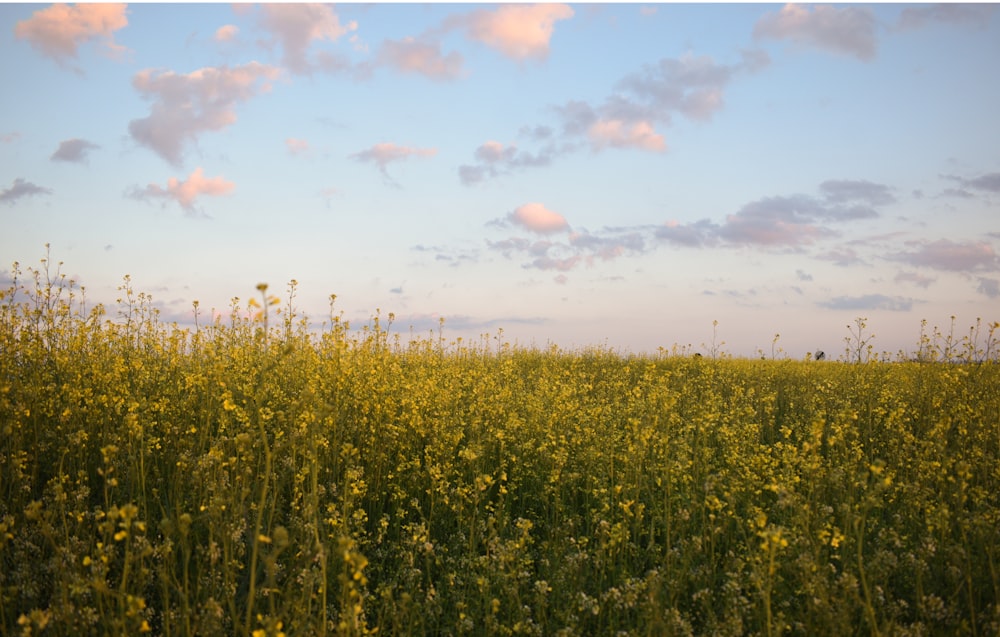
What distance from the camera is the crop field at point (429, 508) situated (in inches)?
136

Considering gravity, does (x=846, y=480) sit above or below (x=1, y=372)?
below

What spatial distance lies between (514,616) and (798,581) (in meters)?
1.91

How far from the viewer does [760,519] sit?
128 inches

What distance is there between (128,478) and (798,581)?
4.99 meters

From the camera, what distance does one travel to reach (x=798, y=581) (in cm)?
404

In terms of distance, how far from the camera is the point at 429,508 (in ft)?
17.6

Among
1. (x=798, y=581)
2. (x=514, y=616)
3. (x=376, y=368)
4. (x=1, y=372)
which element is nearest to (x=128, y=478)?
(x=1, y=372)

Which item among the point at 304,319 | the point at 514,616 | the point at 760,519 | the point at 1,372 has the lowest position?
the point at 514,616

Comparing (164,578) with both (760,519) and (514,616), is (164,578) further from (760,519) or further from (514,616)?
(760,519)

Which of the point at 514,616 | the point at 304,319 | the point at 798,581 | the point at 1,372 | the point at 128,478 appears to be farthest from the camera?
the point at 304,319

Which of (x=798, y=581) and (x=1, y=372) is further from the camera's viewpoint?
(x=1, y=372)

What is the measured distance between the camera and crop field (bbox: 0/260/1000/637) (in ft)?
11.3

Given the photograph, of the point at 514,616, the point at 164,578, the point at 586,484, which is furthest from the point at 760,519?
the point at 164,578

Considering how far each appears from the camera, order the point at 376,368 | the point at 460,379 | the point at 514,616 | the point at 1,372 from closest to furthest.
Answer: the point at 514,616
the point at 1,372
the point at 376,368
the point at 460,379
